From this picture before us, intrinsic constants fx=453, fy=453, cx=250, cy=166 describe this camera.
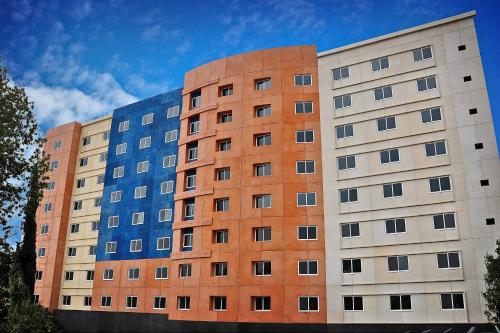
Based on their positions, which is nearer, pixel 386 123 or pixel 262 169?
pixel 386 123

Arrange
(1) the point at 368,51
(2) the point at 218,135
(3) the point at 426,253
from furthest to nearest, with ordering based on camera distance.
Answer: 1. (2) the point at 218,135
2. (1) the point at 368,51
3. (3) the point at 426,253

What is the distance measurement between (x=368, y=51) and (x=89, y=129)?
43827 mm

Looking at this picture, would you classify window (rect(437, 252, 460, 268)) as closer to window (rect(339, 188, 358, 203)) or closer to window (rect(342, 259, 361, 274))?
window (rect(342, 259, 361, 274))

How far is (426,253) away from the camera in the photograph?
132 feet

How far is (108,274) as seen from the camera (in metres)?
59.0

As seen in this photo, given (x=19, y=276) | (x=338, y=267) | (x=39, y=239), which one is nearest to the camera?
(x=19, y=276)

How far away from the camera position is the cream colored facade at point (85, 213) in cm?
6228

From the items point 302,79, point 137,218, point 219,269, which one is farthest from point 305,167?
point 137,218

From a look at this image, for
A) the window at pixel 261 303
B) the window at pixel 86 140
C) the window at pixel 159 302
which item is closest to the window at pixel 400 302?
the window at pixel 261 303

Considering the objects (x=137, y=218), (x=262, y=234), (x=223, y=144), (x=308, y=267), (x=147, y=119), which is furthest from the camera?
(x=147, y=119)

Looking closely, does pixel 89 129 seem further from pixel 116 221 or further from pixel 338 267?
pixel 338 267

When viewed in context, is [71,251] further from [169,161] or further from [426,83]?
[426,83]

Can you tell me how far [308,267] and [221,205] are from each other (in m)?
12.3

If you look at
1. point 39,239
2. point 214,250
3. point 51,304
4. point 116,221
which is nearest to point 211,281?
point 214,250
